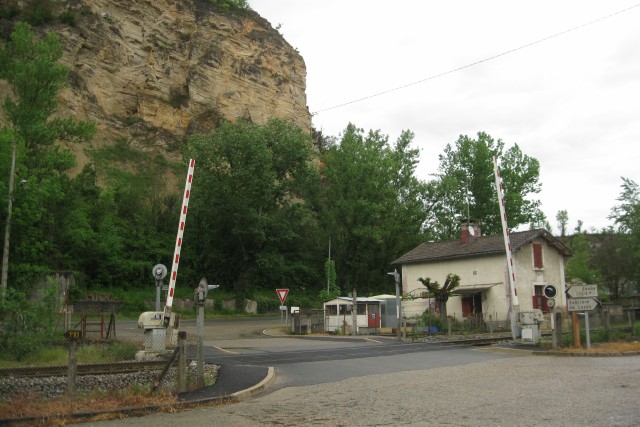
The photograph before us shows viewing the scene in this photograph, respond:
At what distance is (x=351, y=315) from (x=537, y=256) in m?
15.0

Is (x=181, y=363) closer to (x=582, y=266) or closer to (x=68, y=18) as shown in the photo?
(x=68, y=18)

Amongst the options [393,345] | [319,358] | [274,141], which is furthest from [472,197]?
[319,358]

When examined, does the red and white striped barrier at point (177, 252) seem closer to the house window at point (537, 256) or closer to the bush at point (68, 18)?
the house window at point (537, 256)

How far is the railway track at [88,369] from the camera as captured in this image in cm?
1184

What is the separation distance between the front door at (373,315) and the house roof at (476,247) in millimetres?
9154

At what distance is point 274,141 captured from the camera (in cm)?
5259

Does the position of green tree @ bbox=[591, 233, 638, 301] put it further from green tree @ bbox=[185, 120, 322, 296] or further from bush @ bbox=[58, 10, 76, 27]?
bush @ bbox=[58, 10, 76, 27]

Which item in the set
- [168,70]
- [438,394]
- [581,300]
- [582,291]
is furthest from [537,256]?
[168,70]

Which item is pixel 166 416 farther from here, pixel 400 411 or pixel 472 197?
pixel 472 197

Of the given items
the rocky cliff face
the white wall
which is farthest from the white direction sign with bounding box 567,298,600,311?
the rocky cliff face

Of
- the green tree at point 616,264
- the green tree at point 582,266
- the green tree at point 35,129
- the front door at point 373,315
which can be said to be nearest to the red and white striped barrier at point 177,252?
the front door at point 373,315

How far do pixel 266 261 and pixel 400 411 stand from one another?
4017cm

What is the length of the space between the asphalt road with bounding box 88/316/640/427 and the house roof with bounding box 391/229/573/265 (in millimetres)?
20856

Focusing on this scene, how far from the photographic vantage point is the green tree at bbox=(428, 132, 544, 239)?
6431 cm
